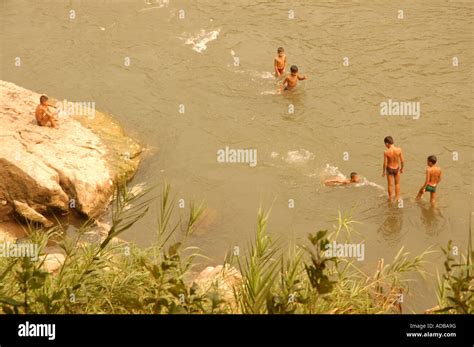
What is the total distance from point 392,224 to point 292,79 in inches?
181

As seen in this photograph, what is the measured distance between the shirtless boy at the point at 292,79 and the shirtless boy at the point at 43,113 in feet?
16.3

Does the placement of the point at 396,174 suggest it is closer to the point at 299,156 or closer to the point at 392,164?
the point at 392,164

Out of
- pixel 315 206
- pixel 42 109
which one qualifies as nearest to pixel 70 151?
pixel 42 109

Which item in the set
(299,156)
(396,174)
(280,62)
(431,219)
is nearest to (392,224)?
(431,219)

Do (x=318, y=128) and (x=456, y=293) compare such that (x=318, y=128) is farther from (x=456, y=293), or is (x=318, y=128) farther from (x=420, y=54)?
(x=456, y=293)

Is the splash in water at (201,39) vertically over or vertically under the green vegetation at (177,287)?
over

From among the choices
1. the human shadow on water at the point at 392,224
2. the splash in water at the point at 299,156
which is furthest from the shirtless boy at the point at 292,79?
the human shadow on water at the point at 392,224

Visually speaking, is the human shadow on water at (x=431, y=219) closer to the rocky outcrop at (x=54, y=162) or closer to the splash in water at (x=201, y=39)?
the rocky outcrop at (x=54, y=162)

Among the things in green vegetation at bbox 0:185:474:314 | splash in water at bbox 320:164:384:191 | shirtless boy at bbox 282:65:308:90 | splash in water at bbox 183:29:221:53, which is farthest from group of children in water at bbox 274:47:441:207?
splash in water at bbox 183:29:221:53

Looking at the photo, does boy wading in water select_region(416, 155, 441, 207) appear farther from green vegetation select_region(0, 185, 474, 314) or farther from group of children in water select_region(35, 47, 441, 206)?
green vegetation select_region(0, 185, 474, 314)

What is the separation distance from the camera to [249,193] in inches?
454

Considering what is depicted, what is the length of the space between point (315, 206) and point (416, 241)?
1734 mm

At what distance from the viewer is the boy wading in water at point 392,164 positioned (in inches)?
430

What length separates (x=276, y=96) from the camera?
563 inches
